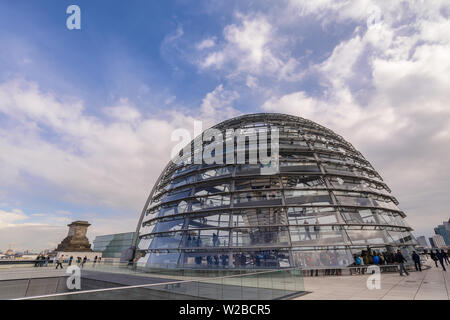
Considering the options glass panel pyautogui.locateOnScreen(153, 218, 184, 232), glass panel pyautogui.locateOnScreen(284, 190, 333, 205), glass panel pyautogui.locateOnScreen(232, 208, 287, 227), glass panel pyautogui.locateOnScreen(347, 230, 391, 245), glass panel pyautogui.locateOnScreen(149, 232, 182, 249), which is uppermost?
glass panel pyautogui.locateOnScreen(284, 190, 333, 205)

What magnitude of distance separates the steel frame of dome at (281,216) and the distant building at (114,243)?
5815 centimetres

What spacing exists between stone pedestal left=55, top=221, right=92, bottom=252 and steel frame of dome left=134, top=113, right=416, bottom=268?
3004 cm

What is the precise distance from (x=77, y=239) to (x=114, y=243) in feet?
131

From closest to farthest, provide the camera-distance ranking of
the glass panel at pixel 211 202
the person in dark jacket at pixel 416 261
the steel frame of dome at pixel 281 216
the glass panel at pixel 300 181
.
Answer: the steel frame of dome at pixel 281 216
the person in dark jacket at pixel 416 261
the glass panel at pixel 211 202
the glass panel at pixel 300 181

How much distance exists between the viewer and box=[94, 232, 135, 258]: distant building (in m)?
71.5

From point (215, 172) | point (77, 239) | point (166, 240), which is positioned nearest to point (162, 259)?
point (166, 240)

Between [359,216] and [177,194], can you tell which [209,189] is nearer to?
[177,194]

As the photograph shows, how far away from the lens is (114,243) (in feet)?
258

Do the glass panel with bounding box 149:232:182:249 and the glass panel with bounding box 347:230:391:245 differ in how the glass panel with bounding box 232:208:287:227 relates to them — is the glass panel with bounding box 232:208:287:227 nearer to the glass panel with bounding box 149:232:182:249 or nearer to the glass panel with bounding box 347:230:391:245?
the glass panel with bounding box 347:230:391:245

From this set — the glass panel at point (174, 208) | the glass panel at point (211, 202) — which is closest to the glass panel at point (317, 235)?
the glass panel at point (211, 202)

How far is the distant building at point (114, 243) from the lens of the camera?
235 feet

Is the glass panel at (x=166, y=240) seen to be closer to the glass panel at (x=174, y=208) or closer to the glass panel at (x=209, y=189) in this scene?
the glass panel at (x=174, y=208)

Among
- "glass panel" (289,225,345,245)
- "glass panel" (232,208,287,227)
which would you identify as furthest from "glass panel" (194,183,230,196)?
"glass panel" (289,225,345,245)
